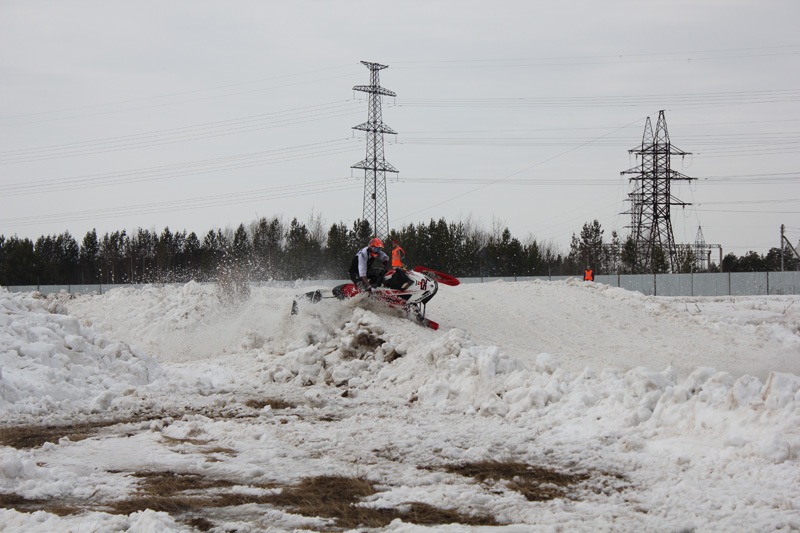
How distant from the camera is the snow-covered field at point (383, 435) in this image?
14.6 ft

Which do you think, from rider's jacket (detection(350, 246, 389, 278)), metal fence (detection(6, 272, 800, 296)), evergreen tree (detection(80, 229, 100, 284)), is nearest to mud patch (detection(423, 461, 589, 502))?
rider's jacket (detection(350, 246, 389, 278))

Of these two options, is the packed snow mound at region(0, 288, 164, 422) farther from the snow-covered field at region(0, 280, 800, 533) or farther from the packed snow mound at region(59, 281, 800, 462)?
the packed snow mound at region(59, 281, 800, 462)

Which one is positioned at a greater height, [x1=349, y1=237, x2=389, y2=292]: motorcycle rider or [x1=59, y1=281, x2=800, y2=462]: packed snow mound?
[x1=349, y1=237, x2=389, y2=292]: motorcycle rider

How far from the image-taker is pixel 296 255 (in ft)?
182

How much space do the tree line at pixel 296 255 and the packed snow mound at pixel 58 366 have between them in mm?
39576

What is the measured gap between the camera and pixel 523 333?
15953mm

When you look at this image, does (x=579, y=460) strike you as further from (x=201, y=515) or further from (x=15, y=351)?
(x=15, y=351)

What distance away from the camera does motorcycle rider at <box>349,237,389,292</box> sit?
14539mm

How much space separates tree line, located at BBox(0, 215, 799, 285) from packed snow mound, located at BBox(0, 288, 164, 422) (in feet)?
130

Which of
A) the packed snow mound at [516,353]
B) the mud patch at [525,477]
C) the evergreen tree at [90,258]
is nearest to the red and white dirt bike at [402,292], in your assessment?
the packed snow mound at [516,353]

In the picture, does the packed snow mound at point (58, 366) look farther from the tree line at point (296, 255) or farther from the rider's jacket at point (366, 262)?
the tree line at point (296, 255)

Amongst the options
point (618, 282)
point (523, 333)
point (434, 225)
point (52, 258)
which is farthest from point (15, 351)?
point (52, 258)

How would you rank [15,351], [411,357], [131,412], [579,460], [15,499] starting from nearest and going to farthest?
[15,499] → [579,460] → [131,412] → [15,351] → [411,357]

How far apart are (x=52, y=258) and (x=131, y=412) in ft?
209
